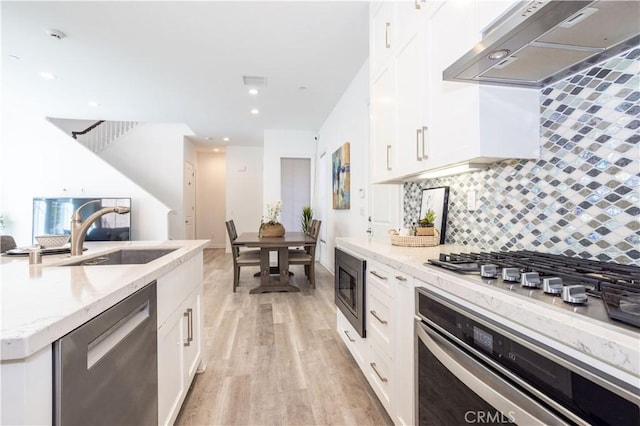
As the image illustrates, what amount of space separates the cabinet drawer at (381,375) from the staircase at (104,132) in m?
6.89

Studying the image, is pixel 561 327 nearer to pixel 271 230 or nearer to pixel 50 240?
pixel 50 240

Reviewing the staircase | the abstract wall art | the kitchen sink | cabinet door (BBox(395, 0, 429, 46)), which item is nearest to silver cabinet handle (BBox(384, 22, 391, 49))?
cabinet door (BBox(395, 0, 429, 46))

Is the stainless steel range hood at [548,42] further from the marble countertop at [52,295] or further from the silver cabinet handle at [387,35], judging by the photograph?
the marble countertop at [52,295]

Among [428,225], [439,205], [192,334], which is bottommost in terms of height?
[192,334]

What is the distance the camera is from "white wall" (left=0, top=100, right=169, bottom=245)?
5.14 m

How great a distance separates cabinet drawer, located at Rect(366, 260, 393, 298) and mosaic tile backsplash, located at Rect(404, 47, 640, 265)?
1.91 feet

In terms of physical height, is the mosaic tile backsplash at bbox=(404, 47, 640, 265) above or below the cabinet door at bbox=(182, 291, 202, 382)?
above

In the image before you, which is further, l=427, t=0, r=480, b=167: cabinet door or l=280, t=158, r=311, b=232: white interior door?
l=280, t=158, r=311, b=232: white interior door

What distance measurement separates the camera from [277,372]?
2074 millimetres

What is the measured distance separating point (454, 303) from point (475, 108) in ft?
Result: 2.61

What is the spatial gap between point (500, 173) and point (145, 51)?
3.57 meters

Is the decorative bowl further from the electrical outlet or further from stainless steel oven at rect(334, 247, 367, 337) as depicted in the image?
the electrical outlet

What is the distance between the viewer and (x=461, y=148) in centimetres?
132

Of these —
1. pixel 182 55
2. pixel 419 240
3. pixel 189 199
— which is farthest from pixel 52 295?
pixel 189 199
